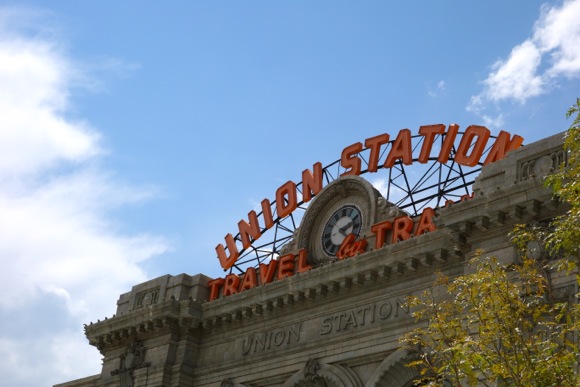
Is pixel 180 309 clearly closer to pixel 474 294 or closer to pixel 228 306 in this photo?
pixel 228 306

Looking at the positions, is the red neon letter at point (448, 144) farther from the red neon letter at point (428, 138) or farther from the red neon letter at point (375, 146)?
the red neon letter at point (375, 146)

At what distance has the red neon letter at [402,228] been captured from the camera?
3347cm

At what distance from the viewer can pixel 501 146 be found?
36875mm

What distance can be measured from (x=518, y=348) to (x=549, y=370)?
5.63ft

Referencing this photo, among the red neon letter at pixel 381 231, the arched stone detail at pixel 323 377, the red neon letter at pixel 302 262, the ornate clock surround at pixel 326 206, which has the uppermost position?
the ornate clock surround at pixel 326 206

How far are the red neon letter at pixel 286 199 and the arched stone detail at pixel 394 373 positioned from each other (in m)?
13.2

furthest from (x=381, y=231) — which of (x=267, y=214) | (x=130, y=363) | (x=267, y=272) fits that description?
(x=130, y=363)

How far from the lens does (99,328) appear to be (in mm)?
41531

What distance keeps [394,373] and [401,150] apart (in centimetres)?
1217

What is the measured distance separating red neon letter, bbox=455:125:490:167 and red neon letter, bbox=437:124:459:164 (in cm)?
44

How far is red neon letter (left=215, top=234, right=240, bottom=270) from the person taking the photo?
145 feet

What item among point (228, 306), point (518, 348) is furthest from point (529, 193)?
point (228, 306)

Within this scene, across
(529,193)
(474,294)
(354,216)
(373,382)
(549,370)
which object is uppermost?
(354,216)

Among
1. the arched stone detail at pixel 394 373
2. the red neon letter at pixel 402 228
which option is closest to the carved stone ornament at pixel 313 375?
the arched stone detail at pixel 394 373
